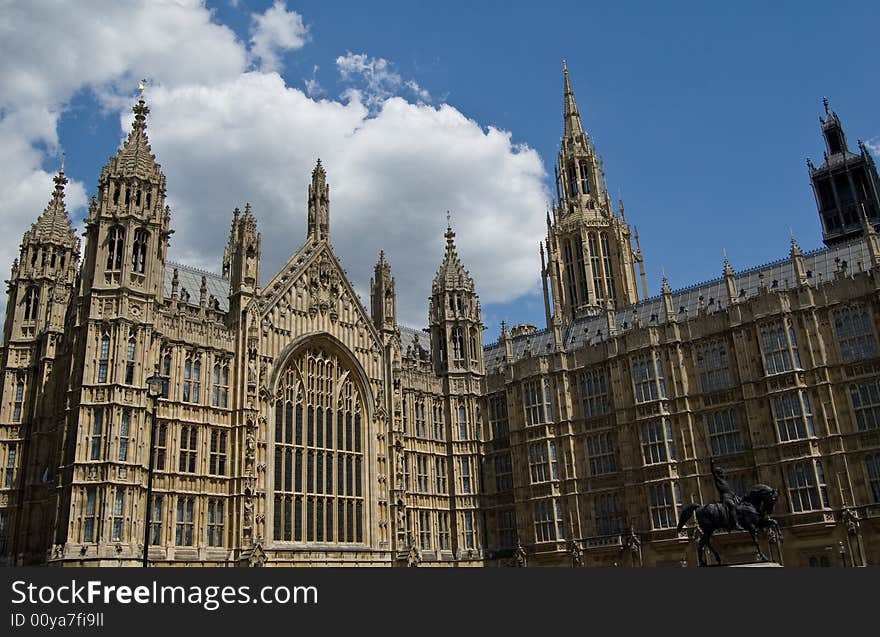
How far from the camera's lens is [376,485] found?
53188mm

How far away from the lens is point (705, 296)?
57.4m

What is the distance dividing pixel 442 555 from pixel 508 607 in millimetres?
41375

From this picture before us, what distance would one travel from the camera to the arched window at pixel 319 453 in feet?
158

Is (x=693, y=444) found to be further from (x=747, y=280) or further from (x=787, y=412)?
(x=747, y=280)

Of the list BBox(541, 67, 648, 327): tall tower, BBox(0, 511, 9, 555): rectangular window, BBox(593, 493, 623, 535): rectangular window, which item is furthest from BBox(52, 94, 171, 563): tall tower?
BBox(541, 67, 648, 327): tall tower

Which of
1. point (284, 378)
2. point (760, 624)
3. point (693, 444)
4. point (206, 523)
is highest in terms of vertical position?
point (284, 378)

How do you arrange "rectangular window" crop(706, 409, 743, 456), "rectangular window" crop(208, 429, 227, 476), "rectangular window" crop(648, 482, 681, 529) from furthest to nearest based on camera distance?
"rectangular window" crop(648, 482, 681, 529)
"rectangular window" crop(706, 409, 743, 456)
"rectangular window" crop(208, 429, 227, 476)

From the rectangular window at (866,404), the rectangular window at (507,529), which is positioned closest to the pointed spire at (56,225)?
the rectangular window at (507,529)

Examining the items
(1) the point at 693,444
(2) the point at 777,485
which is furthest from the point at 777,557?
(1) the point at 693,444

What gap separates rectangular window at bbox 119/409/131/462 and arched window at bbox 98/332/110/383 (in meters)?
2.34

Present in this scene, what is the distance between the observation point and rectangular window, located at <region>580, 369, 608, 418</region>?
185 feet

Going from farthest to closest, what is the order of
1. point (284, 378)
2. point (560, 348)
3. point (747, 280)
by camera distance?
point (560, 348) → point (747, 280) → point (284, 378)

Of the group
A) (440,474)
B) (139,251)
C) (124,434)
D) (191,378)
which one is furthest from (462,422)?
(139,251)

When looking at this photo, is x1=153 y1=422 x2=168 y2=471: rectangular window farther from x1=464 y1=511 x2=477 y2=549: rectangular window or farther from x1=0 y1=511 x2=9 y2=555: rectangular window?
x1=464 y1=511 x2=477 y2=549: rectangular window
